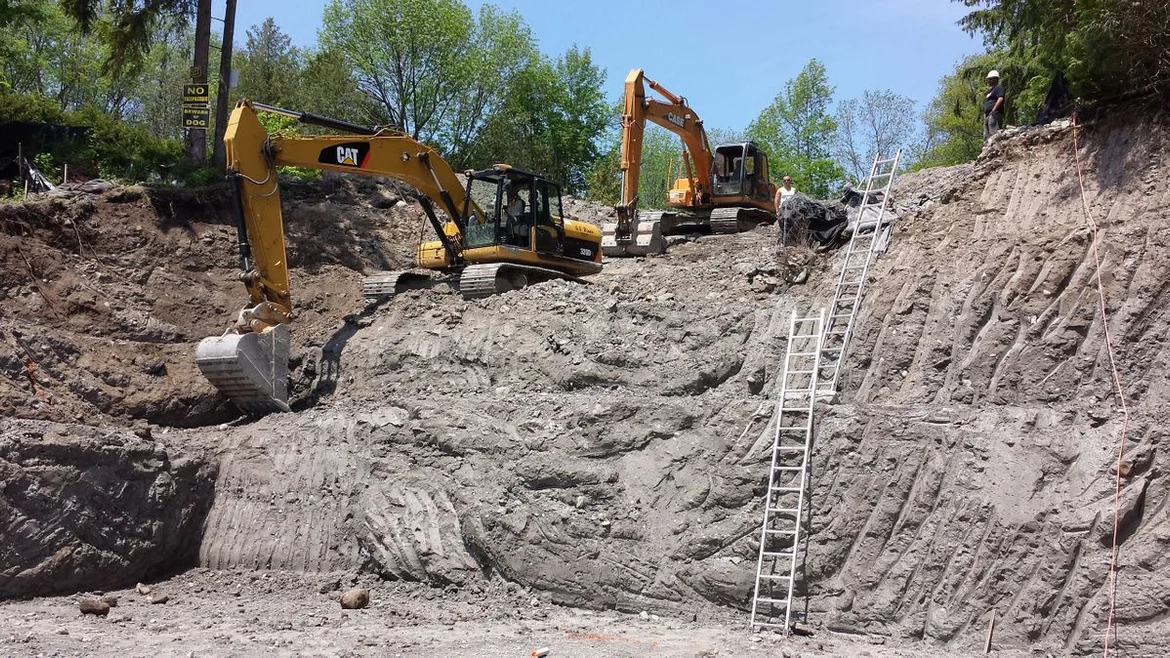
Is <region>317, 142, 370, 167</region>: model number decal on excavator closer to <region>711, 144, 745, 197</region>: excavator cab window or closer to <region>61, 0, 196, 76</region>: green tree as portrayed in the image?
<region>61, 0, 196, 76</region>: green tree

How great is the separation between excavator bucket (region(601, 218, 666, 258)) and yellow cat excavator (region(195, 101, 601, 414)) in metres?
2.72

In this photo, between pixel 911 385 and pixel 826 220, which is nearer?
pixel 911 385

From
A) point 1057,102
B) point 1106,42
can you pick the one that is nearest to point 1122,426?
point 1106,42

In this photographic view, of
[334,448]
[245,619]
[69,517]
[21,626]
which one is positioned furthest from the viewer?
[334,448]

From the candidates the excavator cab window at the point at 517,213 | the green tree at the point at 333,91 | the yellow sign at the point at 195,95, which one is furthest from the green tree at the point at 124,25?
the green tree at the point at 333,91

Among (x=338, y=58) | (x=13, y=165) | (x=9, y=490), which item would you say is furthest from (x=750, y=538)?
(x=338, y=58)

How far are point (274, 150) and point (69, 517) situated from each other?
5.60 metres

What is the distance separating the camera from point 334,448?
1181 cm

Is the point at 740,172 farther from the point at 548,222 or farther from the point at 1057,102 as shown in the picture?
the point at 1057,102

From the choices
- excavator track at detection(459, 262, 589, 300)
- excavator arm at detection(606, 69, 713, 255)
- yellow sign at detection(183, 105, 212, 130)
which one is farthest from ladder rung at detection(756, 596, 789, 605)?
yellow sign at detection(183, 105, 212, 130)

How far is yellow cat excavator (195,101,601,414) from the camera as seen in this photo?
13.2 meters

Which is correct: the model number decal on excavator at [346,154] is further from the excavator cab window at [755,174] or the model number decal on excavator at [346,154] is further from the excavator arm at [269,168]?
the excavator cab window at [755,174]

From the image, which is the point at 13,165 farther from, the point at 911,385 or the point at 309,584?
the point at 911,385

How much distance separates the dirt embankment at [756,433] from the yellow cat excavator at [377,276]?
2.26 ft
